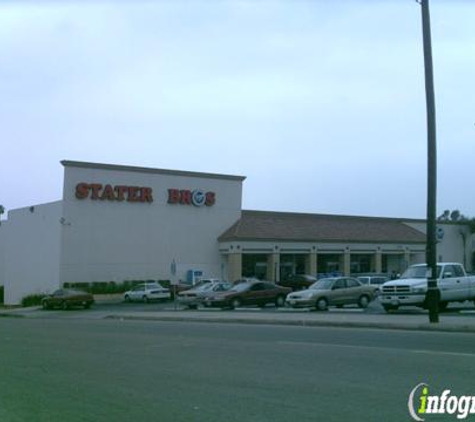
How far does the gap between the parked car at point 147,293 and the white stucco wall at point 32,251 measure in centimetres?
603

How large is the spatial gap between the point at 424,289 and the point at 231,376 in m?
16.7

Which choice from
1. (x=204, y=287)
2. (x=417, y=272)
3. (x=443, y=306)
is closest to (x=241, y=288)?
(x=204, y=287)

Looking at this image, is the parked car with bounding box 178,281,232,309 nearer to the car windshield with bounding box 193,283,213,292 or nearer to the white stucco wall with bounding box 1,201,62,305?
the car windshield with bounding box 193,283,213,292

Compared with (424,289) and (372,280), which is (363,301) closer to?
(424,289)

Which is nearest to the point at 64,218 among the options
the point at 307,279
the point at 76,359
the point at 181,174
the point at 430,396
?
the point at 181,174

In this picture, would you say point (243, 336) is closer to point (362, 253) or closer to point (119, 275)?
point (119, 275)

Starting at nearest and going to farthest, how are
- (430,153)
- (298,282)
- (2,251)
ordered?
(430,153) → (298,282) → (2,251)

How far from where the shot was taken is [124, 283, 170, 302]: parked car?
1930 inches

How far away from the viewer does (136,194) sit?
55.1m

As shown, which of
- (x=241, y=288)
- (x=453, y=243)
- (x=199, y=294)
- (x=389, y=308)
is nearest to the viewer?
(x=389, y=308)

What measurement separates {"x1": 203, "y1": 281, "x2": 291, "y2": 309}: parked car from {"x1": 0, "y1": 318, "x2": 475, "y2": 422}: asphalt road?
1750 centimetres

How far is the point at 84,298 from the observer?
146 feet

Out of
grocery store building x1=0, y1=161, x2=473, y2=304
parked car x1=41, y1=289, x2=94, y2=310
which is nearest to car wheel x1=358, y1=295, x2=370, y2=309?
parked car x1=41, y1=289, x2=94, y2=310

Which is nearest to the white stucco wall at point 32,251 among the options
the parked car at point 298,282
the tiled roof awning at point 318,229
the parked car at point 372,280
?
the tiled roof awning at point 318,229
